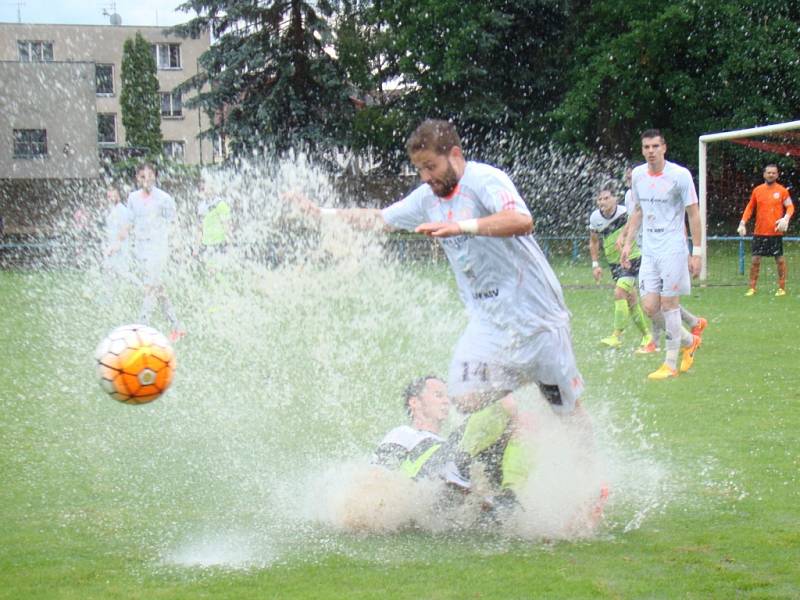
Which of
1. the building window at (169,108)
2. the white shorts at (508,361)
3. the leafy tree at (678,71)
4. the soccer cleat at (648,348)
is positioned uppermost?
the building window at (169,108)

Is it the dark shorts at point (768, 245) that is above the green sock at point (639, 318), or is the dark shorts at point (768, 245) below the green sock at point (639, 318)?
above

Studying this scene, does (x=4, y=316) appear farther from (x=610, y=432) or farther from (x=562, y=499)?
(x=562, y=499)

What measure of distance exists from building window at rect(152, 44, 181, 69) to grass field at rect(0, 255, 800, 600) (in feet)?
195

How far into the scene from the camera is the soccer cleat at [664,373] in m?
9.51

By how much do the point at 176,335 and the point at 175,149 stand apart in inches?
2109

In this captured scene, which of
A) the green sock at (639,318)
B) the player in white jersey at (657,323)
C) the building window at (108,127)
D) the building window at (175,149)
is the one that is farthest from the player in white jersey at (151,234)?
the building window at (108,127)

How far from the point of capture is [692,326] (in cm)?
1064

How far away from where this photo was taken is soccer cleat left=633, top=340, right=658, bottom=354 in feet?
36.9

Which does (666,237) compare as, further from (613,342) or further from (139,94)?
(139,94)

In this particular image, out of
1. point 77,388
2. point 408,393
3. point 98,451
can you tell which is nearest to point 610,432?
point 408,393

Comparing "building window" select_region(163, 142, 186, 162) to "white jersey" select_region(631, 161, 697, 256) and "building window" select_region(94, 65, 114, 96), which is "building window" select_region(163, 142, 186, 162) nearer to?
"building window" select_region(94, 65, 114, 96)

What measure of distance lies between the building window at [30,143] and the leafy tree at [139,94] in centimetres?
1171

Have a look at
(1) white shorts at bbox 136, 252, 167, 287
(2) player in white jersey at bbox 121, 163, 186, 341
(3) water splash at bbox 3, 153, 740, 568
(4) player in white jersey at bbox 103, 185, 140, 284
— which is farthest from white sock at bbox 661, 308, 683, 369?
(4) player in white jersey at bbox 103, 185, 140, 284

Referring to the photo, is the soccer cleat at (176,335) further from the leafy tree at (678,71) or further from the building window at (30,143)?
the building window at (30,143)
